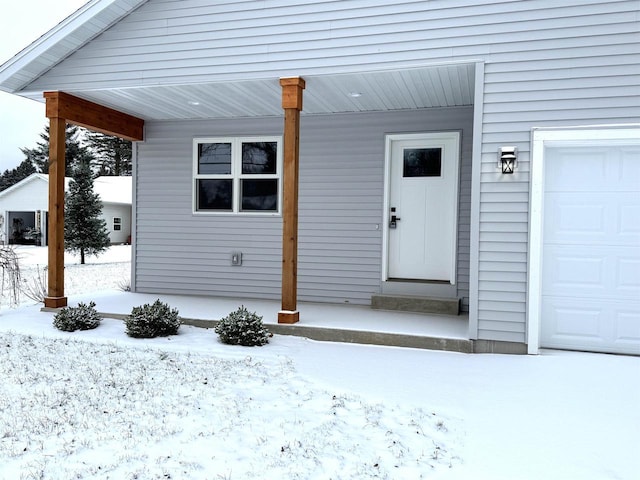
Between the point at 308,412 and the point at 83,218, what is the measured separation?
14.6 metres

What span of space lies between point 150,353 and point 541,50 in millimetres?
4441

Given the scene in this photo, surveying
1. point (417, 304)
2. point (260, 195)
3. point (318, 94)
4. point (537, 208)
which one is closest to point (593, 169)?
point (537, 208)

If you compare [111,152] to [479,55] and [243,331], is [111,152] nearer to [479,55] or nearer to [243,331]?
[243,331]

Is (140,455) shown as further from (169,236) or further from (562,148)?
(169,236)

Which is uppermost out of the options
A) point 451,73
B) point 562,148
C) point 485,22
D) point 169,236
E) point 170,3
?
point 170,3

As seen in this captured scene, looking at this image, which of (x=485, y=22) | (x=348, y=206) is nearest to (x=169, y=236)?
(x=348, y=206)

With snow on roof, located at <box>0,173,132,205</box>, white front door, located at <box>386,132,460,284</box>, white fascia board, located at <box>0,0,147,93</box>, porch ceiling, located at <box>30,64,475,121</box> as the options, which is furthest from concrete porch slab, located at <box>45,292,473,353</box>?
snow on roof, located at <box>0,173,132,205</box>

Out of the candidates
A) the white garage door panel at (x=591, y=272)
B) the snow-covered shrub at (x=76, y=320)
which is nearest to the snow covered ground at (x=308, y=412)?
the snow-covered shrub at (x=76, y=320)

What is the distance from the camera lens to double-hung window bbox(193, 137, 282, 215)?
7508mm

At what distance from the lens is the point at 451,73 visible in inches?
209

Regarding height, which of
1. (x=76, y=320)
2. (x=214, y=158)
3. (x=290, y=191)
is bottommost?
(x=76, y=320)

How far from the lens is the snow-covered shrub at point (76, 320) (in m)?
5.60

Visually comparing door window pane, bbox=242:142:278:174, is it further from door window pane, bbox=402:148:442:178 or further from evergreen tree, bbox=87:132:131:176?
evergreen tree, bbox=87:132:131:176

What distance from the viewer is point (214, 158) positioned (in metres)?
7.78
